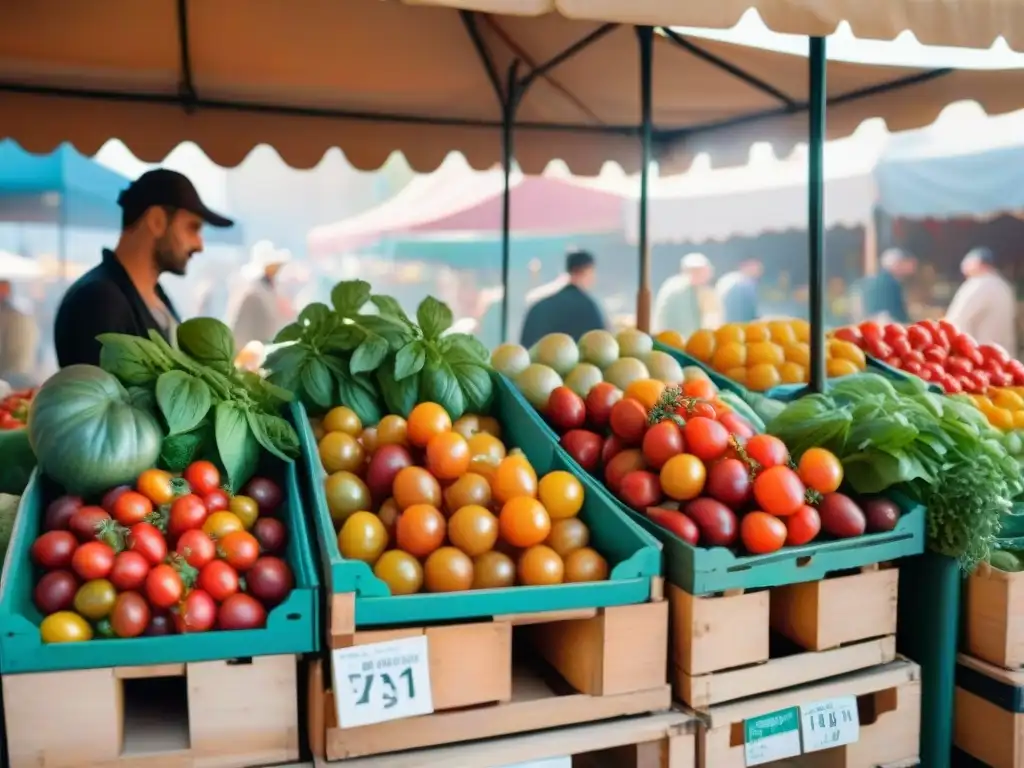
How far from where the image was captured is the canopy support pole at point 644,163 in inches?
145

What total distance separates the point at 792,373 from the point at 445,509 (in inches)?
58.7

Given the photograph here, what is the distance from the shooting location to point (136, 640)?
60.0 inches

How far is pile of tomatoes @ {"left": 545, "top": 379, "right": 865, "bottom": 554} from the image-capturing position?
1827mm

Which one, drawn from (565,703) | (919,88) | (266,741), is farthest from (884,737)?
(919,88)

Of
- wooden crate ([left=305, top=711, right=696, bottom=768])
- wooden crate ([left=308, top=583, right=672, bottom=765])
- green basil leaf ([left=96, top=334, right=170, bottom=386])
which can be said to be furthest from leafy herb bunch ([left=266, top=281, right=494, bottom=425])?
wooden crate ([left=305, top=711, right=696, bottom=768])

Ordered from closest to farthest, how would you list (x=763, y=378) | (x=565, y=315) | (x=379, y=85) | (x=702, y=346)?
(x=763, y=378)
(x=702, y=346)
(x=379, y=85)
(x=565, y=315)

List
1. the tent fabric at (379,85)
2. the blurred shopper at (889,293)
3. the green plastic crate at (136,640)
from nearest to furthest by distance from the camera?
the green plastic crate at (136,640) < the tent fabric at (379,85) < the blurred shopper at (889,293)

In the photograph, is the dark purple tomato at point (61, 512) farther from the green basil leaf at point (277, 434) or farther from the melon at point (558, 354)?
the melon at point (558, 354)

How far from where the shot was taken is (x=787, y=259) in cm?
1473

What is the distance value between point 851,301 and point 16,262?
10317 mm

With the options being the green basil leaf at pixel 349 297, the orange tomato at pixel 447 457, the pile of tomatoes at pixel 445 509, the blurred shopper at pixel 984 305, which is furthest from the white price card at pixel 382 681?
the blurred shopper at pixel 984 305

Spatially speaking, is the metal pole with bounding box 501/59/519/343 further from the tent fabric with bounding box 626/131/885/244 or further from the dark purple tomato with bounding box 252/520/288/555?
the tent fabric with bounding box 626/131/885/244

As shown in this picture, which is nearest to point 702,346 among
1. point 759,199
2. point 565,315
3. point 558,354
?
point 558,354

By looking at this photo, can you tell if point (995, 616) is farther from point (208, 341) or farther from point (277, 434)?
point (208, 341)
